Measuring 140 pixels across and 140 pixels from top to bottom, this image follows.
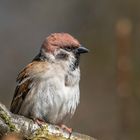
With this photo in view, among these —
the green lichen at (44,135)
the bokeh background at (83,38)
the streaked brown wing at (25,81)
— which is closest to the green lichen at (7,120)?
the green lichen at (44,135)

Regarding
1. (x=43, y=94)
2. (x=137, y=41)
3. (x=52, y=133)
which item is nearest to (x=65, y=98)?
(x=43, y=94)

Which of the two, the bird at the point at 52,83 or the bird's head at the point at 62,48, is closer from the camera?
the bird at the point at 52,83

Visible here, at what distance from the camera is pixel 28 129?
178 inches

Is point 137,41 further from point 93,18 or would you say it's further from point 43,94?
point 43,94

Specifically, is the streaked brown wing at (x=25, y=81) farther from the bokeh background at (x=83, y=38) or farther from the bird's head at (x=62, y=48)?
the bokeh background at (x=83, y=38)

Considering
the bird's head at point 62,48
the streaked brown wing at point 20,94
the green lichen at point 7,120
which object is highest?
the bird's head at point 62,48

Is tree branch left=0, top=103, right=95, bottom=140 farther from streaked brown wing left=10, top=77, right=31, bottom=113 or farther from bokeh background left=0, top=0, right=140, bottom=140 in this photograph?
bokeh background left=0, top=0, right=140, bottom=140

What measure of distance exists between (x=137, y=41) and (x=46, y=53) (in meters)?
4.06

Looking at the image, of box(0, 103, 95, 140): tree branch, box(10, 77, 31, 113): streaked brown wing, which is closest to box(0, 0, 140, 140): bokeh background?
box(10, 77, 31, 113): streaked brown wing

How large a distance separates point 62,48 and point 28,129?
4.66ft

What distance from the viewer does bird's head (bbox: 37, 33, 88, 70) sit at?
5777mm

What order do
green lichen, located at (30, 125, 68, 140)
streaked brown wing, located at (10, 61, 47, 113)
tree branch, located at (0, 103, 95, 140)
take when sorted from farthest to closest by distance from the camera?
streaked brown wing, located at (10, 61, 47, 113)
green lichen, located at (30, 125, 68, 140)
tree branch, located at (0, 103, 95, 140)

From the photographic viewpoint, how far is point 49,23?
423 inches

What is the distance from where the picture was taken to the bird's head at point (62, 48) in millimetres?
5777
